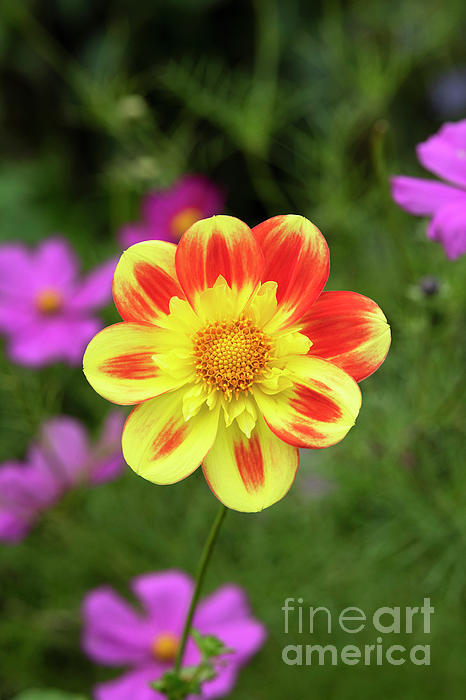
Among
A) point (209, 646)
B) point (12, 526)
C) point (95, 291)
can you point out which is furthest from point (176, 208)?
point (209, 646)

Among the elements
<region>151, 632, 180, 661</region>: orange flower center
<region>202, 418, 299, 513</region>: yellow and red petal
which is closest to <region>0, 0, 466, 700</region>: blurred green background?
<region>151, 632, 180, 661</region>: orange flower center

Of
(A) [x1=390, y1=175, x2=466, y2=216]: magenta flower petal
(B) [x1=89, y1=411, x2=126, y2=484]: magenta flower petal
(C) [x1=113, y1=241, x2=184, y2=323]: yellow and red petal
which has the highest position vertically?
(B) [x1=89, y1=411, x2=126, y2=484]: magenta flower petal

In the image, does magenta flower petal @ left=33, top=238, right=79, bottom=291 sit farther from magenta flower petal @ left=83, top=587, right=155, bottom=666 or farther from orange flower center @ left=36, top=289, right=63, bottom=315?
magenta flower petal @ left=83, top=587, right=155, bottom=666

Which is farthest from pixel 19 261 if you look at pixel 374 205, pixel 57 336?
pixel 374 205

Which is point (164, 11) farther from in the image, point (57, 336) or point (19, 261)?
point (57, 336)

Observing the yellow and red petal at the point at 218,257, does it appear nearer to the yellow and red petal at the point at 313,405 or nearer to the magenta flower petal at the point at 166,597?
the yellow and red petal at the point at 313,405

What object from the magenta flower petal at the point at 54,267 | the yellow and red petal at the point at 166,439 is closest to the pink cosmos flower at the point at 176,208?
the magenta flower petal at the point at 54,267
